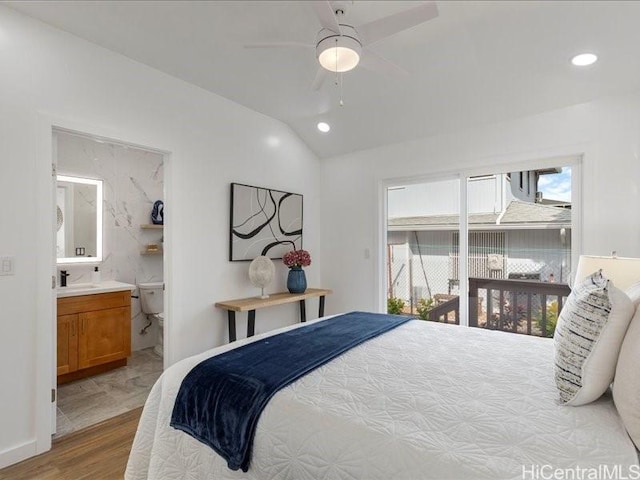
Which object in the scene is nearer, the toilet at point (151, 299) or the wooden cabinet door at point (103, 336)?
the wooden cabinet door at point (103, 336)

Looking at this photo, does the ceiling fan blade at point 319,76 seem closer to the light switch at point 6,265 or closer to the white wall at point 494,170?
the white wall at point 494,170

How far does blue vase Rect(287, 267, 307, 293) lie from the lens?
12.2ft

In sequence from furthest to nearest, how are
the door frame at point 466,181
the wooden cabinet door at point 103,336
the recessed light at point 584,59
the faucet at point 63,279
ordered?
the faucet at point 63,279, the wooden cabinet door at point 103,336, the door frame at point 466,181, the recessed light at point 584,59

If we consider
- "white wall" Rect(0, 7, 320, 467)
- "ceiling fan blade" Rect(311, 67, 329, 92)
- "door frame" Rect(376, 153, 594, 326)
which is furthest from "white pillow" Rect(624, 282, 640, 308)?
"white wall" Rect(0, 7, 320, 467)

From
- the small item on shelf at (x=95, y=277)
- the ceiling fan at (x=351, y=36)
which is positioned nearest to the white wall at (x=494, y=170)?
the ceiling fan at (x=351, y=36)

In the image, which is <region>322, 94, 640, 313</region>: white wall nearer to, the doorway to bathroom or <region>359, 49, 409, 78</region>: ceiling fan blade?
<region>359, 49, 409, 78</region>: ceiling fan blade

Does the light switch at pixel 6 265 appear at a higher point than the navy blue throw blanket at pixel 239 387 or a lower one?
higher

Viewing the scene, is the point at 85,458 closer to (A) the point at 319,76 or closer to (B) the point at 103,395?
(B) the point at 103,395

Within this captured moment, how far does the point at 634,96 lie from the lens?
2.58 meters

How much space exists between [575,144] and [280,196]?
8.80 feet

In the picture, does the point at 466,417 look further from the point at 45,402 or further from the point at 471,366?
the point at 45,402

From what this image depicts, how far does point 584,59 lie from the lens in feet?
7.73

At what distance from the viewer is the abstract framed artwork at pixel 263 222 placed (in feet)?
11.0

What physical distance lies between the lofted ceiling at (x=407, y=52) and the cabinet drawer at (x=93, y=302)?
83.7 inches
